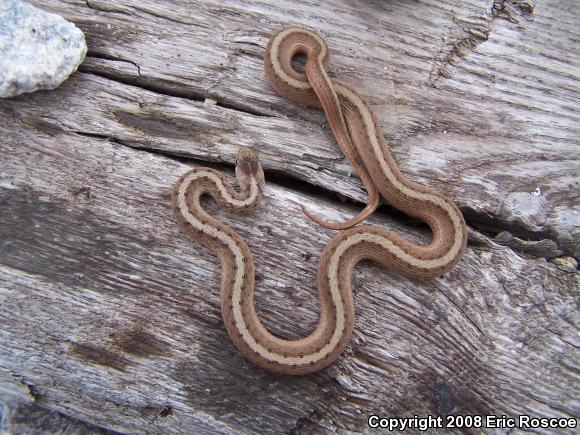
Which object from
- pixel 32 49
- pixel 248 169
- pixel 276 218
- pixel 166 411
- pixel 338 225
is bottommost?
pixel 166 411

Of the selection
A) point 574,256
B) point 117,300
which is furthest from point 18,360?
point 574,256

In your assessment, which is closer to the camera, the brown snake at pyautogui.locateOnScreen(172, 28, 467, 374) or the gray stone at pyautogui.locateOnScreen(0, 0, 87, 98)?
the brown snake at pyautogui.locateOnScreen(172, 28, 467, 374)

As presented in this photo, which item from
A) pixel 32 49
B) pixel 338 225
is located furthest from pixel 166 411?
pixel 32 49

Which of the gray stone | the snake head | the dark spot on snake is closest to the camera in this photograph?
the dark spot on snake

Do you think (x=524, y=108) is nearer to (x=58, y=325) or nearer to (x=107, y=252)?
(x=107, y=252)

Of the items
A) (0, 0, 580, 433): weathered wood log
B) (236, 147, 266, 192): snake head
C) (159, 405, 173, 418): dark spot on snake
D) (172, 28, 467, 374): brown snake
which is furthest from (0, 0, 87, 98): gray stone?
(159, 405, 173, 418): dark spot on snake

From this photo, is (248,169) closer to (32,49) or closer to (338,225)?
(338,225)

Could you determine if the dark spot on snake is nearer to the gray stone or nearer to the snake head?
the snake head
